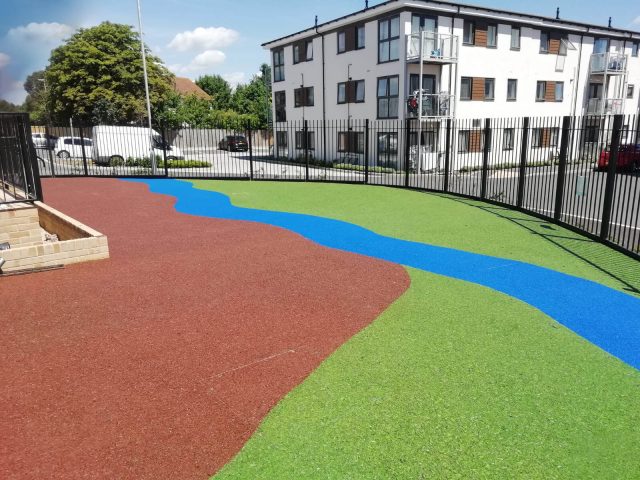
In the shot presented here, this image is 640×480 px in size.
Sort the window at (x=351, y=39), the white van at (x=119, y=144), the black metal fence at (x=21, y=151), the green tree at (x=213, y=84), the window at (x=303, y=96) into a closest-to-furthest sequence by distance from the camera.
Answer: the black metal fence at (x=21, y=151) → the window at (x=351, y=39) → the white van at (x=119, y=144) → the window at (x=303, y=96) → the green tree at (x=213, y=84)

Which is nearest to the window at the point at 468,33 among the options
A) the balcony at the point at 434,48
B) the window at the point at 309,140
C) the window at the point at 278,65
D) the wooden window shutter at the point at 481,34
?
the wooden window shutter at the point at 481,34

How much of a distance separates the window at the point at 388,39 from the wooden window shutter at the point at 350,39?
243 cm

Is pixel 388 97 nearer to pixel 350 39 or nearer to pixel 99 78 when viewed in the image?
pixel 350 39

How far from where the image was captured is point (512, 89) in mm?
30297

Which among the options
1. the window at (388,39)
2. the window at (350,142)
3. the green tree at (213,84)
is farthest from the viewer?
the green tree at (213,84)

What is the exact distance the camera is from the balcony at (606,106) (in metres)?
33.7

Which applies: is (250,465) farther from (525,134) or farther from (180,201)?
(180,201)

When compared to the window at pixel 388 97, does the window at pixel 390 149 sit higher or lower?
lower

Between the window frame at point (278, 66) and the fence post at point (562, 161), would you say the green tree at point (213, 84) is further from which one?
the fence post at point (562, 161)

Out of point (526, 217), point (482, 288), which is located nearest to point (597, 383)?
point (482, 288)

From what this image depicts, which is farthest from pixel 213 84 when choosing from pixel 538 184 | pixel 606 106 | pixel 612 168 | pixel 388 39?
pixel 612 168

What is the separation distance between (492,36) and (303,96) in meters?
13.3

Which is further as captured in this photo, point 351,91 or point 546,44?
point 546,44

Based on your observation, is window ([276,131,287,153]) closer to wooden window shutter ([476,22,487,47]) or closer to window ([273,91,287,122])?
window ([273,91,287,122])
